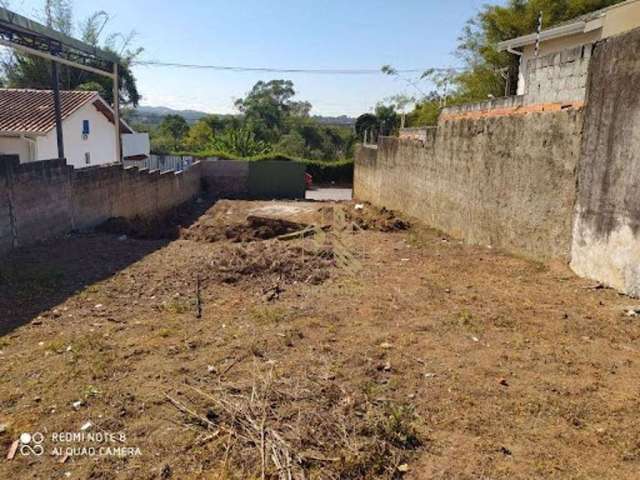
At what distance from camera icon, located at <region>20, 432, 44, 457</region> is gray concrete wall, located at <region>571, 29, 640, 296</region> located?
5135mm

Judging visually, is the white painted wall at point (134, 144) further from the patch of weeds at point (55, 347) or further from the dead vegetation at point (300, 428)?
the dead vegetation at point (300, 428)

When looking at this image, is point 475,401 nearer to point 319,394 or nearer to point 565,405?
point 565,405

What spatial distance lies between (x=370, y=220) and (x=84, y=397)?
9.19m

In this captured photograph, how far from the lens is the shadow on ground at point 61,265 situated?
511 cm

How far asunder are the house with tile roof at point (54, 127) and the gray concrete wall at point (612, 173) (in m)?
14.2

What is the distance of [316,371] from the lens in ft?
11.5

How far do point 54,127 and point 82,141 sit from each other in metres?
2.92

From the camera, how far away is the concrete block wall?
18.3 feet

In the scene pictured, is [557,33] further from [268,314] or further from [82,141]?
[82,141]

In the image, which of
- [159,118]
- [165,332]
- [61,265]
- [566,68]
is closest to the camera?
[165,332]

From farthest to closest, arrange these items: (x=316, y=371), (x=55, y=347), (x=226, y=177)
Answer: (x=226, y=177), (x=55, y=347), (x=316, y=371)

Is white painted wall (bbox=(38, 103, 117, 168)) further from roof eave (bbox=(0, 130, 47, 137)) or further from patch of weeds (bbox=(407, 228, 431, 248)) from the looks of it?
patch of weeds (bbox=(407, 228, 431, 248))

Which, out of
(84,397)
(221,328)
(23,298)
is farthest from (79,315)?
(84,397)

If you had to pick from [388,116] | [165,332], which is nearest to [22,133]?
[165,332]
